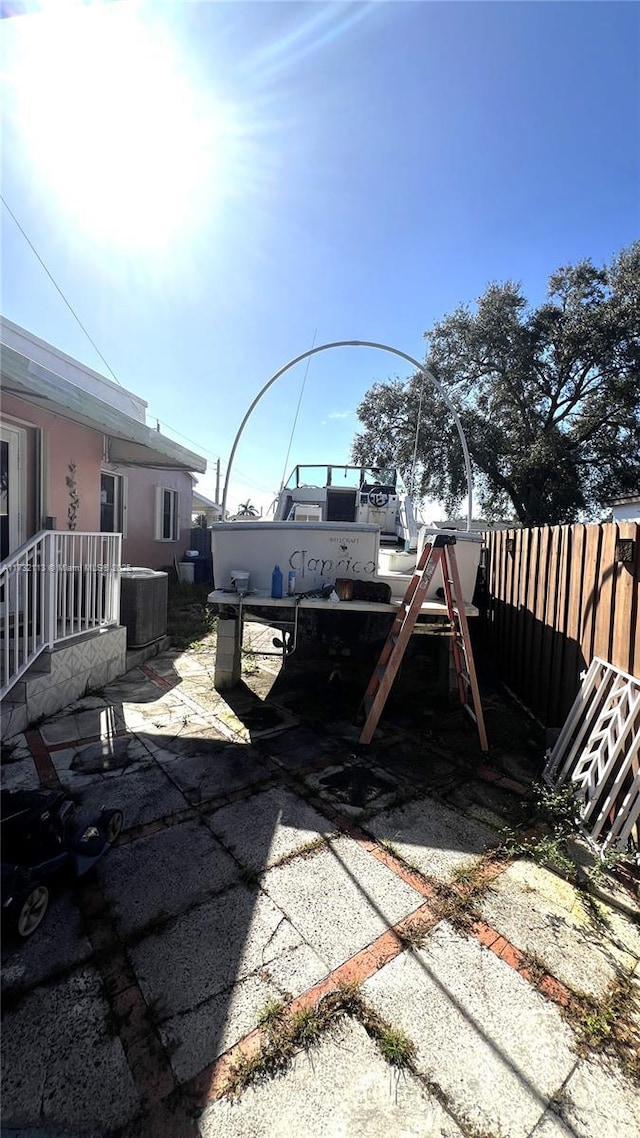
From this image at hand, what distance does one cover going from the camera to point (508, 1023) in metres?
1.55

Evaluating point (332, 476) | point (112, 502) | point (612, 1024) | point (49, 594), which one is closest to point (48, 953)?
point (612, 1024)

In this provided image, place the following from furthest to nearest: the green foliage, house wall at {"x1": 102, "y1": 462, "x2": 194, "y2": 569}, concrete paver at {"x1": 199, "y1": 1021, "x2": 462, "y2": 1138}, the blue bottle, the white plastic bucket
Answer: the white plastic bucket → house wall at {"x1": 102, "y1": 462, "x2": 194, "y2": 569} → the green foliage → the blue bottle → concrete paver at {"x1": 199, "y1": 1021, "x2": 462, "y2": 1138}

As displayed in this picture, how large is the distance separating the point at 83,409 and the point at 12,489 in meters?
1.43

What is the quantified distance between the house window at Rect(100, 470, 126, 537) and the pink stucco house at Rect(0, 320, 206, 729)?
8.28ft

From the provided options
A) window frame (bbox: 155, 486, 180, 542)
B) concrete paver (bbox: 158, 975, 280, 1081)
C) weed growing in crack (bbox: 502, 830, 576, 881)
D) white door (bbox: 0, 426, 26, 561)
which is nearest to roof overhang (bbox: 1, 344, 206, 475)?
white door (bbox: 0, 426, 26, 561)

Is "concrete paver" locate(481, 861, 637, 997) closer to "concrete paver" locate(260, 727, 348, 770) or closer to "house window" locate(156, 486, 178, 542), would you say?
"concrete paver" locate(260, 727, 348, 770)

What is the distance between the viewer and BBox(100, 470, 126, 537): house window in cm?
883

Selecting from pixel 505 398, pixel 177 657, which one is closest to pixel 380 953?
pixel 177 657

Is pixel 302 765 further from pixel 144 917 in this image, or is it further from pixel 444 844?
pixel 144 917

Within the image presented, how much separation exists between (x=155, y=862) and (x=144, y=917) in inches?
13.5

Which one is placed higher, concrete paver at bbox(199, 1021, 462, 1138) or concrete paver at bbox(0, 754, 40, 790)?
concrete paver at bbox(0, 754, 40, 790)

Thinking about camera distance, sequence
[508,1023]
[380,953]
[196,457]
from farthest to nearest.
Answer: [196,457]
[380,953]
[508,1023]

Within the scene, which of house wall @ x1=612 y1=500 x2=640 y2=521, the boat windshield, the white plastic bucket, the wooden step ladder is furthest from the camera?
house wall @ x1=612 y1=500 x2=640 y2=521

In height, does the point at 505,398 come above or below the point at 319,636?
above
